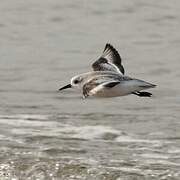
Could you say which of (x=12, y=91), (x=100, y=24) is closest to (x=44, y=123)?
(x=12, y=91)

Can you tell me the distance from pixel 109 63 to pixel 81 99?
7.12 ft

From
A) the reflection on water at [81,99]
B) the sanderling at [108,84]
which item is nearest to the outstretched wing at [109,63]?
the sanderling at [108,84]

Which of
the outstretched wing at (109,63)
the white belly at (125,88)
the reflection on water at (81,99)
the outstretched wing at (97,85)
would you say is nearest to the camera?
the outstretched wing at (97,85)

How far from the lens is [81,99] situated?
37.6 ft

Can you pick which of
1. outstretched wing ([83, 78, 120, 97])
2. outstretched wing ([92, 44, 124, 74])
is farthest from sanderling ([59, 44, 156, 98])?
outstretched wing ([92, 44, 124, 74])

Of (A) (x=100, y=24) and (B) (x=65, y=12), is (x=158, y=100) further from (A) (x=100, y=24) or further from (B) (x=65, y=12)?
(B) (x=65, y=12)

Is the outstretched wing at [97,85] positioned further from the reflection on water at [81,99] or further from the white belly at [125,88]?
the reflection on water at [81,99]

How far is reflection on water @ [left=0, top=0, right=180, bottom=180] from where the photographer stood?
27.5ft

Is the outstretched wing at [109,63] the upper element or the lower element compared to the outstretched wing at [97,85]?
upper

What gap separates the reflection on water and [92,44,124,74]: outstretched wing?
809 mm

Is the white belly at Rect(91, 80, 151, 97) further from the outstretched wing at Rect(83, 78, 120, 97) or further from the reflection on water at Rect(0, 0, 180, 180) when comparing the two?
the reflection on water at Rect(0, 0, 180, 180)

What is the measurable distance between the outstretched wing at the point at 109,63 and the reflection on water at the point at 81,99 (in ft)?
2.65

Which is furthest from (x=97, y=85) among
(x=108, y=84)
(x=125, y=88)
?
(x=125, y=88)

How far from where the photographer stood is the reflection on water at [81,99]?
8367 millimetres
